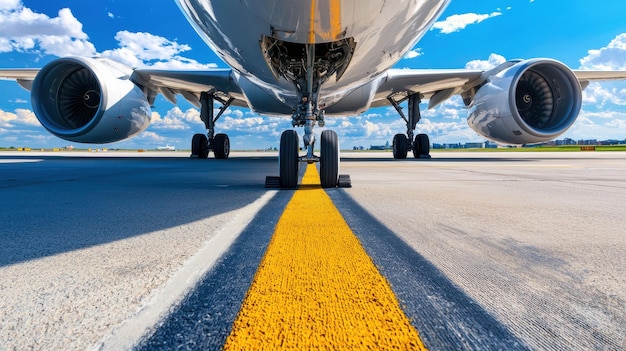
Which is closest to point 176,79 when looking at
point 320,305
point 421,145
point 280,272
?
point 421,145

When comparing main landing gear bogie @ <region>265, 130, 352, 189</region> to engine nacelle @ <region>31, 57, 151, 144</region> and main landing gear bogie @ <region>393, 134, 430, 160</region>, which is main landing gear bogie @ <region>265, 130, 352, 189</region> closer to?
engine nacelle @ <region>31, 57, 151, 144</region>

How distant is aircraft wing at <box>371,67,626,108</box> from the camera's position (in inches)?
321

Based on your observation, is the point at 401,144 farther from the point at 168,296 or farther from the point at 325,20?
the point at 168,296

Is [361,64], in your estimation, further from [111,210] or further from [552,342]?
[552,342]

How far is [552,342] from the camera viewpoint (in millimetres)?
605

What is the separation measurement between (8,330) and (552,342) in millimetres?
978

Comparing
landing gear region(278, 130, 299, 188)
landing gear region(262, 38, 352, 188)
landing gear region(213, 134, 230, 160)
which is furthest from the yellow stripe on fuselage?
landing gear region(213, 134, 230, 160)

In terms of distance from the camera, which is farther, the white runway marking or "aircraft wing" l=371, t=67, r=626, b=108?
"aircraft wing" l=371, t=67, r=626, b=108

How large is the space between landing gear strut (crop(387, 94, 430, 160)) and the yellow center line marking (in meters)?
9.19

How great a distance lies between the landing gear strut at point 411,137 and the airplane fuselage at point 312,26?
6680 mm

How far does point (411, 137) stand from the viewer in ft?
33.4

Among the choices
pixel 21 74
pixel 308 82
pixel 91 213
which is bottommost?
pixel 91 213

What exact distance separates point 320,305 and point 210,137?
32.2 feet

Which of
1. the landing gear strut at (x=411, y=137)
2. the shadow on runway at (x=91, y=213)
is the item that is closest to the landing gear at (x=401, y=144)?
the landing gear strut at (x=411, y=137)
